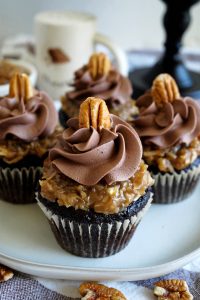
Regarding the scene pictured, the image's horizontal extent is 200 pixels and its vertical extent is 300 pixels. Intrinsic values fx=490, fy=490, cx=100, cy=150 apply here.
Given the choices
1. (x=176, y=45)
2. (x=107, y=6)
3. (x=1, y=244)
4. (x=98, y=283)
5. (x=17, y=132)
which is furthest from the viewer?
(x=107, y=6)

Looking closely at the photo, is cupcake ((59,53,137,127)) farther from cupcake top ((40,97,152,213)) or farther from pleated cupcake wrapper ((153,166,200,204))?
cupcake top ((40,97,152,213))

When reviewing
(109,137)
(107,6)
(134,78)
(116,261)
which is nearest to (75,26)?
(134,78)

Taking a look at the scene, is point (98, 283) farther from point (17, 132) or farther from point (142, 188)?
point (17, 132)

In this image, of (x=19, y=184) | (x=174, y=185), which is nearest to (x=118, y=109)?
(x=174, y=185)

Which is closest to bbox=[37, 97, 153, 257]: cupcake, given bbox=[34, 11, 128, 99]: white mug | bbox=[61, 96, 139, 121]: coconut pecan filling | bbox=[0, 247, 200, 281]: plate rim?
bbox=[0, 247, 200, 281]: plate rim

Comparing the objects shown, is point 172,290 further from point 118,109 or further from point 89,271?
point 118,109

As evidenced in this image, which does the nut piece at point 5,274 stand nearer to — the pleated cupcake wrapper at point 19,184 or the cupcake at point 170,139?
the pleated cupcake wrapper at point 19,184
